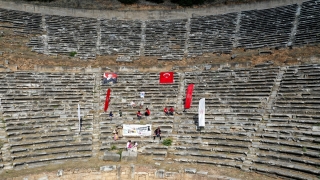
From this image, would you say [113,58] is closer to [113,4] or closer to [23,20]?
[23,20]

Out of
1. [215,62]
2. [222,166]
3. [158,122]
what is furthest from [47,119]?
[215,62]

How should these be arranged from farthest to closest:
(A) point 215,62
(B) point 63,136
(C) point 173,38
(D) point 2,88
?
(C) point 173,38, (A) point 215,62, (D) point 2,88, (B) point 63,136

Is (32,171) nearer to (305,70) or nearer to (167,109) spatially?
(167,109)

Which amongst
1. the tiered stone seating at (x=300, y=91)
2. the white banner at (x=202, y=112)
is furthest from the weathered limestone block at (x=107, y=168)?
the tiered stone seating at (x=300, y=91)

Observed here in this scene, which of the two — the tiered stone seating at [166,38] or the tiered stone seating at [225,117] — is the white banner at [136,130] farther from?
the tiered stone seating at [166,38]

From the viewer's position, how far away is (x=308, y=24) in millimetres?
23828

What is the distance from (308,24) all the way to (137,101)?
1492 cm

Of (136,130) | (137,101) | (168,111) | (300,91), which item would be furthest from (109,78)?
(300,91)

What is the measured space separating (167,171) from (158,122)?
12.6ft

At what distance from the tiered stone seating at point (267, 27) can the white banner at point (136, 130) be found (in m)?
11.9

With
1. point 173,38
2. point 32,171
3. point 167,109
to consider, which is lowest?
point 32,171

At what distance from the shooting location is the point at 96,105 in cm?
1817

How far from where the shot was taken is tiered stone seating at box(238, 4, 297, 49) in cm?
2345

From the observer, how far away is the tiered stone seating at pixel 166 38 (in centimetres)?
2502
